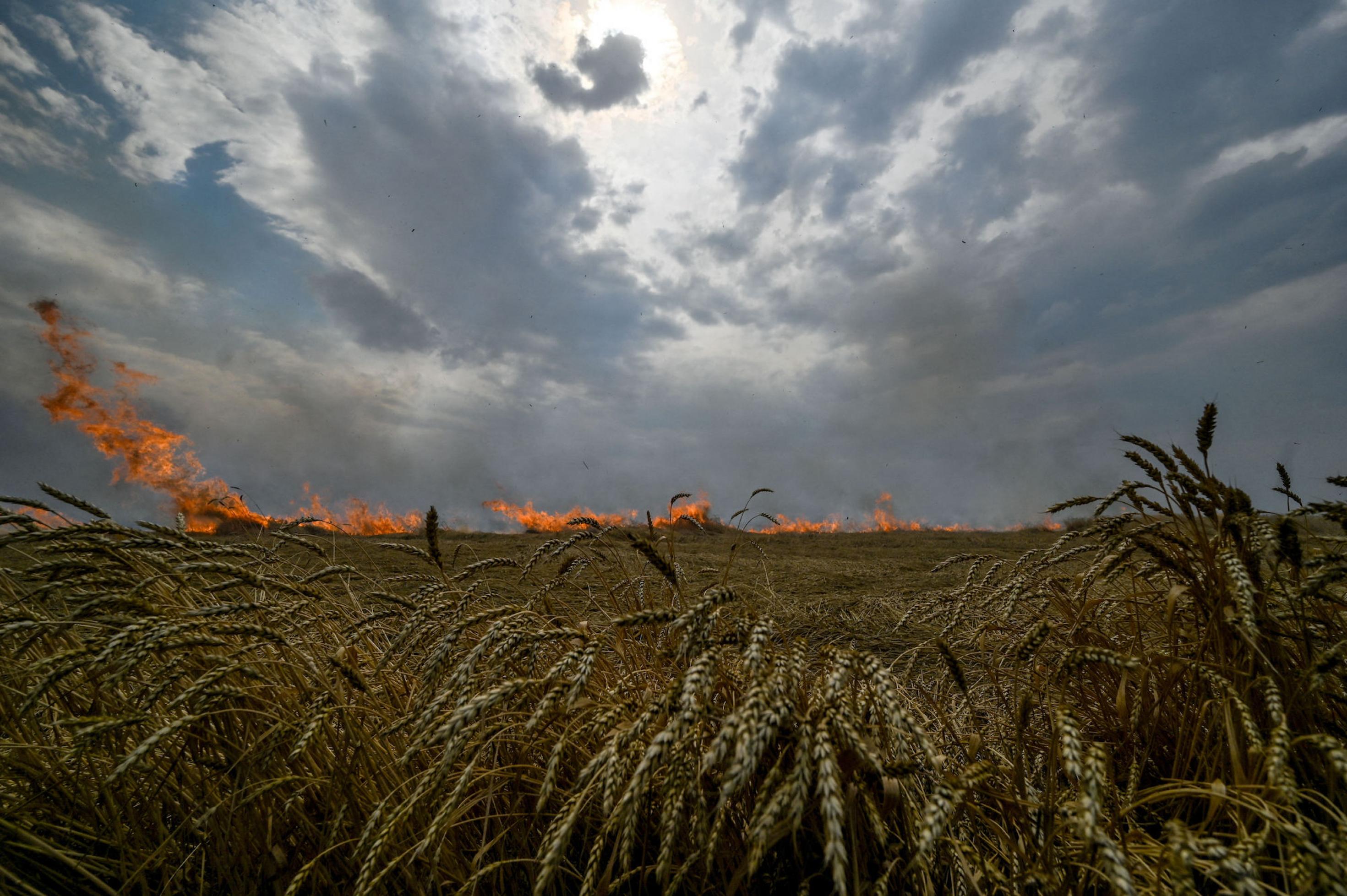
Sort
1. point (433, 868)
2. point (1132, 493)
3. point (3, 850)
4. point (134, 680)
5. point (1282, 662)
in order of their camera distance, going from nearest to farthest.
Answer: point (433, 868) < point (3, 850) < point (1282, 662) < point (1132, 493) < point (134, 680)

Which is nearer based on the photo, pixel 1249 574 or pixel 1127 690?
pixel 1249 574

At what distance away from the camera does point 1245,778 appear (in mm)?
1442

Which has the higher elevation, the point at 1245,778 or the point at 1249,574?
the point at 1249,574

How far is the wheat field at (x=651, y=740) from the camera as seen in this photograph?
43.6 inches

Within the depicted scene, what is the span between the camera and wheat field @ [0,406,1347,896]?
43.6 inches

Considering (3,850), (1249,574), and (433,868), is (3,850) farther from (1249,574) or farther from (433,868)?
(1249,574)

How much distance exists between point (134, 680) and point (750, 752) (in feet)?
8.29

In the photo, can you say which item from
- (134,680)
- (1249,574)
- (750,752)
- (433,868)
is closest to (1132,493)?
(1249,574)

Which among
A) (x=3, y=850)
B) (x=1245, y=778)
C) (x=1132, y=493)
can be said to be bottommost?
(x=3, y=850)

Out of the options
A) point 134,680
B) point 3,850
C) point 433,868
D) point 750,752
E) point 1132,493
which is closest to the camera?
point 750,752

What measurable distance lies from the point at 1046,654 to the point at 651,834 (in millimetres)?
1984

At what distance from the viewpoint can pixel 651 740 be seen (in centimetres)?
164

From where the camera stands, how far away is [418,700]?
172cm

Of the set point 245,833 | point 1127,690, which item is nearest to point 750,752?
point 245,833
